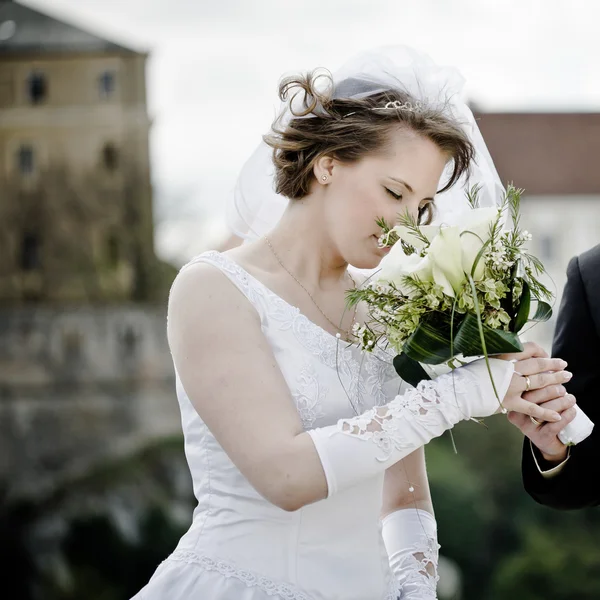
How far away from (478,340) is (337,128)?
674mm

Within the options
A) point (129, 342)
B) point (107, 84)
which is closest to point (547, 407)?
point (129, 342)

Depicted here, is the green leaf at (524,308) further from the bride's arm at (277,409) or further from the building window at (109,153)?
the building window at (109,153)

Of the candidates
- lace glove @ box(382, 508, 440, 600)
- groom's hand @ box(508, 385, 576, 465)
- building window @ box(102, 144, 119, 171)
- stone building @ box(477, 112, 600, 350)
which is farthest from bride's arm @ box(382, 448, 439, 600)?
stone building @ box(477, 112, 600, 350)

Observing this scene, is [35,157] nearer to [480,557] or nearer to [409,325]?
[480,557]

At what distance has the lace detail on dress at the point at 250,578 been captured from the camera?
2535mm

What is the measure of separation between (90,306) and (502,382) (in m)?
31.3

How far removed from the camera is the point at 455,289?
8.05 ft

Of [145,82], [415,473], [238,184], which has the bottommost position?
[415,473]

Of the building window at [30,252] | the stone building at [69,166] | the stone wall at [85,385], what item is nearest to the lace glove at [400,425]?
the stone wall at [85,385]

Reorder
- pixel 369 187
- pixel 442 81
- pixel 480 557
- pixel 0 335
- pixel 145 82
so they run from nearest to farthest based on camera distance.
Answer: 1. pixel 369 187
2. pixel 442 81
3. pixel 480 557
4. pixel 0 335
5. pixel 145 82

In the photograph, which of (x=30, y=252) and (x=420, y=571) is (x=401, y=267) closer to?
(x=420, y=571)

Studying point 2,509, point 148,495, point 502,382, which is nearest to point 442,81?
point 502,382

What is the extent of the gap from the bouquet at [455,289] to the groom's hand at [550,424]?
0.58ft

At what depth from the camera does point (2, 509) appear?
101ft
